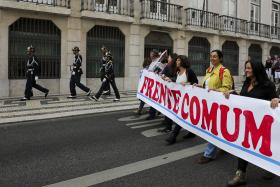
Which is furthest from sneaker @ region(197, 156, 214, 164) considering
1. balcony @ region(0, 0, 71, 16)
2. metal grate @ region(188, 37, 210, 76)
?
metal grate @ region(188, 37, 210, 76)

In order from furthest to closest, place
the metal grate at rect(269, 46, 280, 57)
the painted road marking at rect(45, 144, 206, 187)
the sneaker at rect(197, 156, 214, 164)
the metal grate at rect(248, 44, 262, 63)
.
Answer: the metal grate at rect(269, 46, 280, 57) → the metal grate at rect(248, 44, 262, 63) → the sneaker at rect(197, 156, 214, 164) → the painted road marking at rect(45, 144, 206, 187)

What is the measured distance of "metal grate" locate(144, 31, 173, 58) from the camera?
17609 millimetres

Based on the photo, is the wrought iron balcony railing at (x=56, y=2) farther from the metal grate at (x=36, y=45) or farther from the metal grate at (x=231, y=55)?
the metal grate at (x=231, y=55)

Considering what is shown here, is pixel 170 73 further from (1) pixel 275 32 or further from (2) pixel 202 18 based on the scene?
(1) pixel 275 32

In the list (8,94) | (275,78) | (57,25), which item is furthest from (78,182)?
(275,78)

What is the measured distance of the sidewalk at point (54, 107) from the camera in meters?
8.89

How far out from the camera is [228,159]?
5.43 metres

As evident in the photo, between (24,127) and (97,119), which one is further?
(97,119)

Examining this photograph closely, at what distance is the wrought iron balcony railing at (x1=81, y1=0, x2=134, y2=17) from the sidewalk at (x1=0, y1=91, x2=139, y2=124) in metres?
4.90

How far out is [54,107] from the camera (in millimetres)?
10344

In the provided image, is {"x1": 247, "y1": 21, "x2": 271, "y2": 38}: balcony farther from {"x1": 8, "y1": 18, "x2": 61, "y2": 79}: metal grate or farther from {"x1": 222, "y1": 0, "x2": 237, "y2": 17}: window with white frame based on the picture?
{"x1": 8, "y1": 18, "x2": 61, "y2": 79}: metal grate

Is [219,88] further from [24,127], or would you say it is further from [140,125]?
[24,127]

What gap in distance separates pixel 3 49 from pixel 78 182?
10.1 m

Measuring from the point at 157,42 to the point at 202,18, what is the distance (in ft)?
12.6
